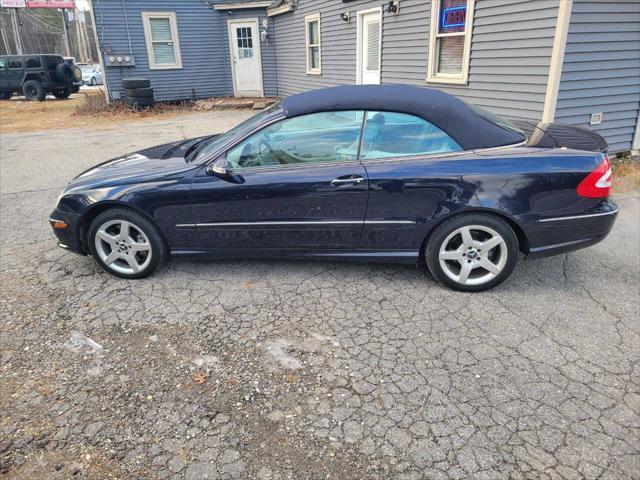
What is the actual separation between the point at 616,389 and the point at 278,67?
51.0 feet

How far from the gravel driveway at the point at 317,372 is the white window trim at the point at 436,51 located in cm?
419

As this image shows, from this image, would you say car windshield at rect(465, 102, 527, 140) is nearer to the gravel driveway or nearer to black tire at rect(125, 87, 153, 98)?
the gravel driveway

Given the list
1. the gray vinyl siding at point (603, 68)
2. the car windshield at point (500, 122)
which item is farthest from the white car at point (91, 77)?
the car windshield at point (500, 122)

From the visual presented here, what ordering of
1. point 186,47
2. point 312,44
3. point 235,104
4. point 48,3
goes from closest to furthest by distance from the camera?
1. point 312,44
2. point 235,104
3. point 186,47
4. point 48,3

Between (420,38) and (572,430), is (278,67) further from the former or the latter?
(572,430)

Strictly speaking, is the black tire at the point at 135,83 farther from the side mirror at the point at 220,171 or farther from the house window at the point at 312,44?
the side mirror at the point at 220,171

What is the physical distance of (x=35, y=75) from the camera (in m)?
19.3

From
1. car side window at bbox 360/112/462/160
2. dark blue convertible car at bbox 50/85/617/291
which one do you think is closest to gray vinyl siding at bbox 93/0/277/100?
dark blue convertible car at bbox 50/85/617/291

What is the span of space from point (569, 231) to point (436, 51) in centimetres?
553

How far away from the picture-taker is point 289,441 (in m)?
2.22

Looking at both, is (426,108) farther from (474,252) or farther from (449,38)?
(449,38)

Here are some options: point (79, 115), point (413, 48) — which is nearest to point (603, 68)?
point (413, 48)

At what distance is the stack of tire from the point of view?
14568 millimetres

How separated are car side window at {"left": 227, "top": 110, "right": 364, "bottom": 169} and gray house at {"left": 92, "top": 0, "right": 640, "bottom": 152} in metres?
3.96
